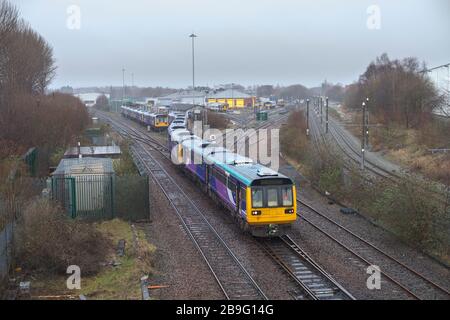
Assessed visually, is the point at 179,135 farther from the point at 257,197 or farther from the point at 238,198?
the point at 257,197

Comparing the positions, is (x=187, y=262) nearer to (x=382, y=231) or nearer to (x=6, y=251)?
(x=6, y=251)

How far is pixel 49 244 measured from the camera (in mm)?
14375

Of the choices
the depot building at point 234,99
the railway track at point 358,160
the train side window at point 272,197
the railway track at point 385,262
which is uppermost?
the depot building at point 234,99

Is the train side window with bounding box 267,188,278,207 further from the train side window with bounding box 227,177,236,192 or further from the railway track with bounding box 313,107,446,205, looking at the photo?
the railway track with bounding box 313,107,446,205

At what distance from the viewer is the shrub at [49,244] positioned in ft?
47.0

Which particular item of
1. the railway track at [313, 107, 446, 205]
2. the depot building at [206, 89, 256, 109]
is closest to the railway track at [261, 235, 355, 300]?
the railway track at [313, 107, 446, 205]

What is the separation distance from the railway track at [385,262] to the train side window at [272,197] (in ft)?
7.80

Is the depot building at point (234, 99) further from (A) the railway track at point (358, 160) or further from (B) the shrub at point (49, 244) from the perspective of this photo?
(B) the shrub at point (49, 244)

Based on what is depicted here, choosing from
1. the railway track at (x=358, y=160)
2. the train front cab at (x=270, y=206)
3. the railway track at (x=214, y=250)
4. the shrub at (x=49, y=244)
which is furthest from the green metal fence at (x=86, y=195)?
the railway track at (x=358, y=160)

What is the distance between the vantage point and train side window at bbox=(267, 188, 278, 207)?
694 inches

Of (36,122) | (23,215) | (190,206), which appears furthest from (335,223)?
(36,122)

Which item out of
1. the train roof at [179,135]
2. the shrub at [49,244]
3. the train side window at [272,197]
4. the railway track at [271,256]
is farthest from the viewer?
the train roof at [179,135]

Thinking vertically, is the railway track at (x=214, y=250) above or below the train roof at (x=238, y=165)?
below
